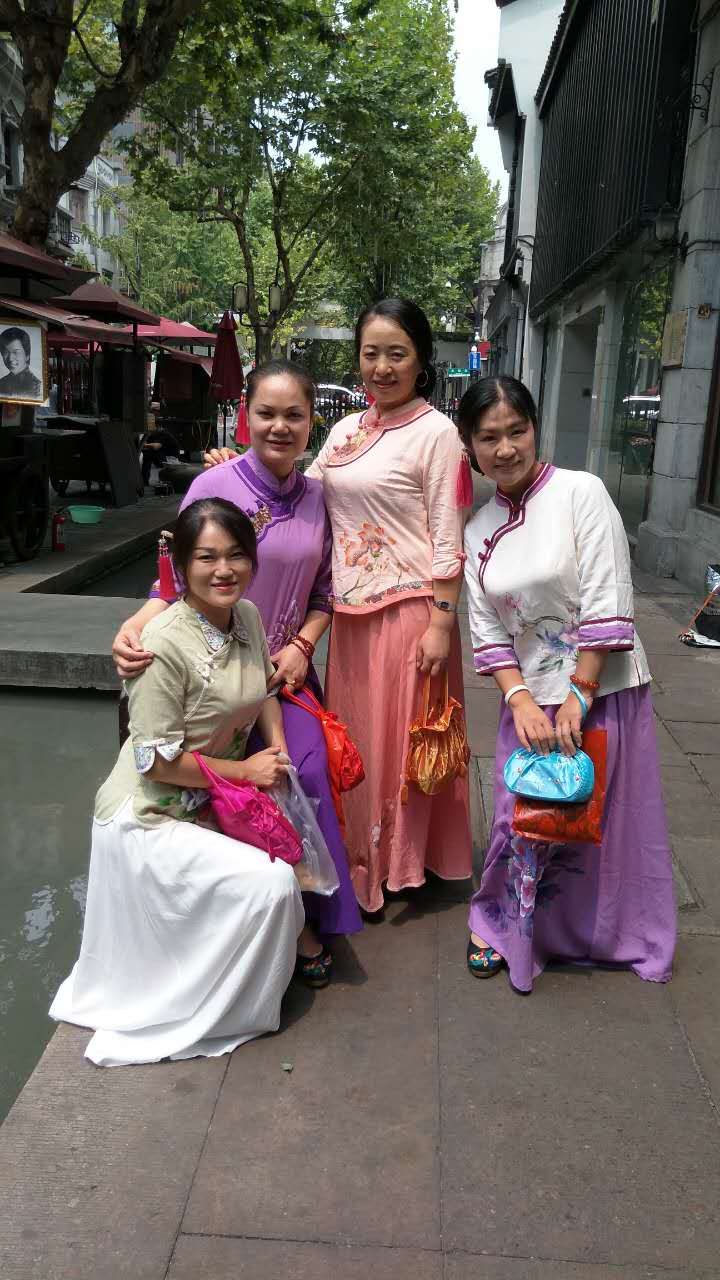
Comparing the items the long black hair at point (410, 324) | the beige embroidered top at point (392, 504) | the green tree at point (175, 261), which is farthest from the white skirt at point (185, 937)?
the green tree at point (175, 261)

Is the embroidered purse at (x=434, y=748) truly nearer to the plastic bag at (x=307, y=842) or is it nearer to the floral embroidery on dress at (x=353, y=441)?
the plastic bag at (x=307, y=842)

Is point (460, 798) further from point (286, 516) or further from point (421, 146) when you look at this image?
point (421, 146)

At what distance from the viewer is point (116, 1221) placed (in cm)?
201

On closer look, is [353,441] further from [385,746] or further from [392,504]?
[385,746]

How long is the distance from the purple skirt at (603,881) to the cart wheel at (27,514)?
22.1ft

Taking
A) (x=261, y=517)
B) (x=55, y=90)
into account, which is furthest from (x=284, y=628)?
(x=55, y=90)

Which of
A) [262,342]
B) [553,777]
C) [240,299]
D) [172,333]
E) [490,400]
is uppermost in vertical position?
[240,299]

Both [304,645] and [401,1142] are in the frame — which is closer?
[401,1142]

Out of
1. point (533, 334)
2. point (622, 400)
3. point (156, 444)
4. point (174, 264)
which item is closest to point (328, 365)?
point (174, 264)

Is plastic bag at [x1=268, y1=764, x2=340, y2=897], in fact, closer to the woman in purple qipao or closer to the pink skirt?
the woman in purple qipao

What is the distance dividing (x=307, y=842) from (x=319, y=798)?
0.14m

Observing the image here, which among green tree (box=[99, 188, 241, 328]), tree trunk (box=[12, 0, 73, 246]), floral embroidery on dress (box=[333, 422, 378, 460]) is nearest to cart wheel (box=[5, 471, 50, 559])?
tree trunk (box=[12, 0, 73, 246])

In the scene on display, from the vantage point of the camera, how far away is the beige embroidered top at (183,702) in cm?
248

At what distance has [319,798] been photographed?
2846 millimetres
